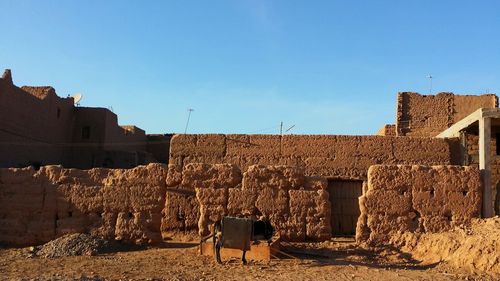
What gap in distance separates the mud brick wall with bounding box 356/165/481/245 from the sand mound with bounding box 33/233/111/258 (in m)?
4.97

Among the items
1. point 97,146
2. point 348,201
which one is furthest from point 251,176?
point 97,146

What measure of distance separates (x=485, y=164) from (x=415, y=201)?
2267 millimetres

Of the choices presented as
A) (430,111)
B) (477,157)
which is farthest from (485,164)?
(430,111)

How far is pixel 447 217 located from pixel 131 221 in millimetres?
6227

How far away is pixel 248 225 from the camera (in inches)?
344

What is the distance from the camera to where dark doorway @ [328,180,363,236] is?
12.5 m

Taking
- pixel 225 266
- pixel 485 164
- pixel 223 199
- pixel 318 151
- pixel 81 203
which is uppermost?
pixel 318 151

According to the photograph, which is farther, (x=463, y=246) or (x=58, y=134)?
(x=58, y=134)

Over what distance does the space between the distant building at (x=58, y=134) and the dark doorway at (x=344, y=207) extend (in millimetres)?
10998

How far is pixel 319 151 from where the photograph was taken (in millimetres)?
14531

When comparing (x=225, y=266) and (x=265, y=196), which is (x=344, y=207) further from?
(x=225, y=266)

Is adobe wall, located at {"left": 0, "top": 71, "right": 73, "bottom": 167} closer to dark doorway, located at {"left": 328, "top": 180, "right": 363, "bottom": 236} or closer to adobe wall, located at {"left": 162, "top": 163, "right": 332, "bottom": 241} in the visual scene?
adobe wall, located at {"left": 162, "top": 163, "right": 332, "bottom": 241}

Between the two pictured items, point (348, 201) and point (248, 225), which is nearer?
point (248, 225)

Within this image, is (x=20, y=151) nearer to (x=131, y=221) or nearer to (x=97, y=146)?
(x=97, y=146)
